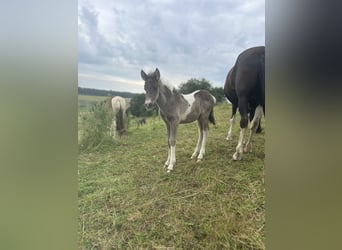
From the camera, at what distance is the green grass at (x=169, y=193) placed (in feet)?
4.26

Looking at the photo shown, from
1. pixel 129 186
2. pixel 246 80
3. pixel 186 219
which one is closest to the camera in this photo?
pixel 246 80

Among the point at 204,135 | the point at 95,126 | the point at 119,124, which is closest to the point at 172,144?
the point at 204,135

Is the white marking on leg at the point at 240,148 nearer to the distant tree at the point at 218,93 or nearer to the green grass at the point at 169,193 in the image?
the green grass at the point at 169,193

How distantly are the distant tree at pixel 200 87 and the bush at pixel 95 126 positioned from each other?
1.45 ft

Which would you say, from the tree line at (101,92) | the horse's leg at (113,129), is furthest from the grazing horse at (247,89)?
the horse's leg at (113,129)

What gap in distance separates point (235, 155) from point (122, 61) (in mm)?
772

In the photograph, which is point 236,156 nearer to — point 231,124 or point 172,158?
point 231,124

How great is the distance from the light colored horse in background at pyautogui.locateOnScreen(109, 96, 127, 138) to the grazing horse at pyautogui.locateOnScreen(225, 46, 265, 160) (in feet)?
1.89

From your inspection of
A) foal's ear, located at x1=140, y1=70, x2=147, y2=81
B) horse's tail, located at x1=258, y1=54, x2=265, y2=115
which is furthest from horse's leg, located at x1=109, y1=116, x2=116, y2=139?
horse's tail, located at x1=258, y1=54, x2=265, y2=115

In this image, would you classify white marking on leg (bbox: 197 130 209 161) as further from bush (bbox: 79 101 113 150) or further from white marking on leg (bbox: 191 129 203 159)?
bush (bbox: 79 101 113 150)

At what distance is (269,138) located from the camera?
103 centimetres
